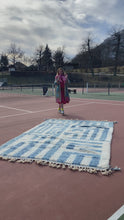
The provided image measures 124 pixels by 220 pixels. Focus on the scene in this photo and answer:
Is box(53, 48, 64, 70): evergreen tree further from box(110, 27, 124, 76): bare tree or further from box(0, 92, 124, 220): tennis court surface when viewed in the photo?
box(0, 92, 124, 220): tennis court surface

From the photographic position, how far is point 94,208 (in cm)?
221

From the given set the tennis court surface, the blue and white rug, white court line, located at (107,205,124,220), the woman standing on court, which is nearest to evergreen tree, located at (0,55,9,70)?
the woman standing on court

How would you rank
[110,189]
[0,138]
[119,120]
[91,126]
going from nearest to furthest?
[110,189]
[0,138]
[91,126]
[119,120]

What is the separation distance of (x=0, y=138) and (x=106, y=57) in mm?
59310

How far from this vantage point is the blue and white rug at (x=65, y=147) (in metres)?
3.30

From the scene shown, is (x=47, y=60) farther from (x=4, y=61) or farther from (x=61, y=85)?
(x=61, y=85)

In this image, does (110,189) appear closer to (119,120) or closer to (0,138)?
(0,138)

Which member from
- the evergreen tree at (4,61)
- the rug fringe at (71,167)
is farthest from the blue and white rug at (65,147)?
the evergreen tree at (4,61)

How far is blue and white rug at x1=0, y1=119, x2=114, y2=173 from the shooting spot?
3297mm

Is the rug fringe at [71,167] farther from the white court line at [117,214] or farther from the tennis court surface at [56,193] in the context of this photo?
the white court line at [117,214]

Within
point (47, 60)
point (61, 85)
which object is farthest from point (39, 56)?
point (61, 85)

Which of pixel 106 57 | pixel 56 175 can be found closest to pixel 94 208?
pixel 56 175

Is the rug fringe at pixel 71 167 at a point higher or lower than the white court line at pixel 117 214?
higher

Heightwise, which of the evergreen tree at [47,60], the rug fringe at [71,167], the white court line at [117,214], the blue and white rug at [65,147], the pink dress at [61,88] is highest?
the evergreen tree at [47,60]
